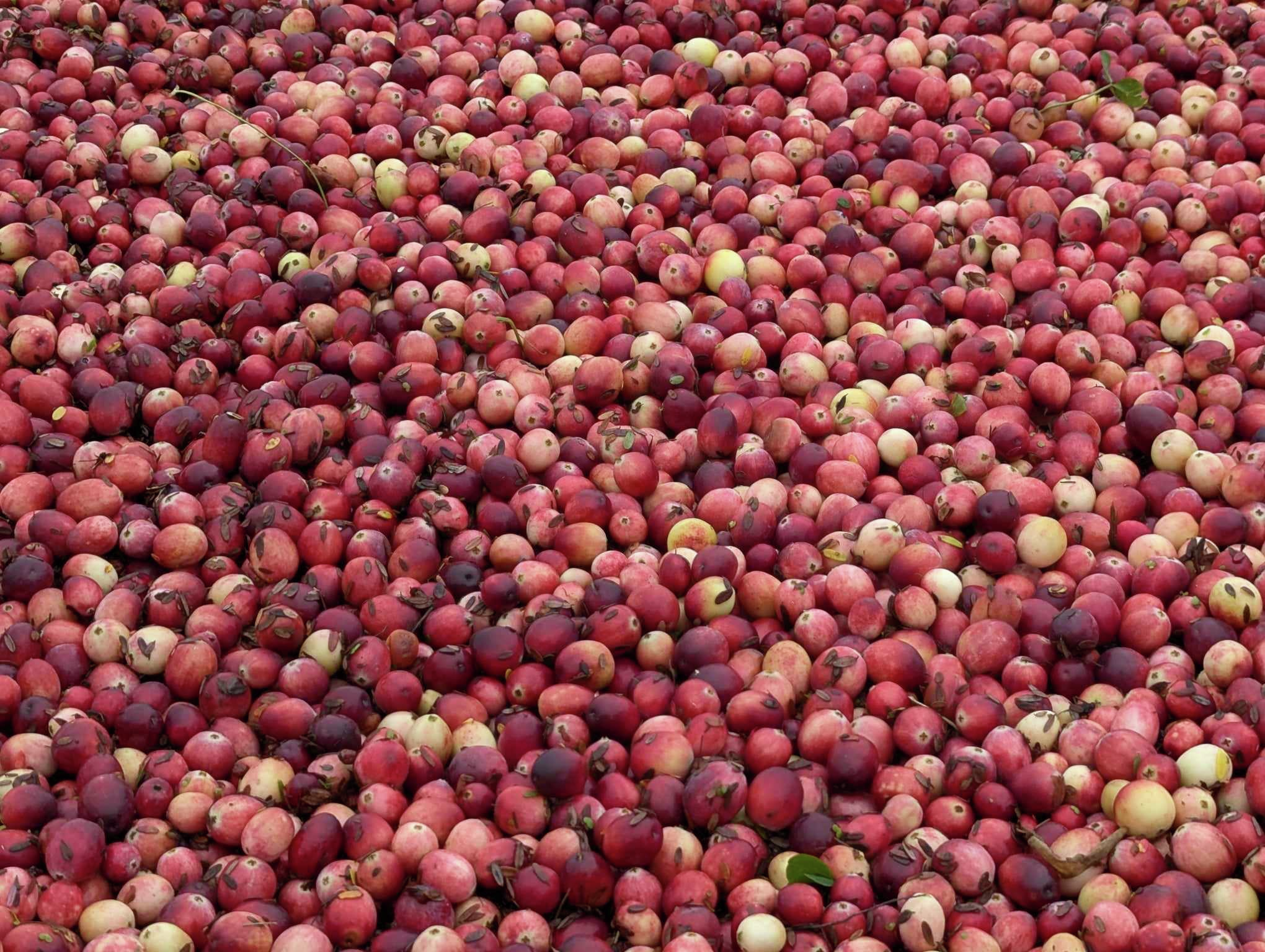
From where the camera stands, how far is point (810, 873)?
3.04 metres

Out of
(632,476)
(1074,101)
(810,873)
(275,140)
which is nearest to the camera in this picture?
(810,873)

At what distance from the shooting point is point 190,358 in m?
4.58

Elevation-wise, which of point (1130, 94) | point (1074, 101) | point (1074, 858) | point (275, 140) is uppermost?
point (1130, 94)

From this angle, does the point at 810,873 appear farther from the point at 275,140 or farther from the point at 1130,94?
the point at 1130,94

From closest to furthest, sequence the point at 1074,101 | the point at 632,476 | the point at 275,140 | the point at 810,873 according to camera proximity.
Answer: the point at 810,873 → the point at 632,476 → the point at 275,140 → the point at 1074,101

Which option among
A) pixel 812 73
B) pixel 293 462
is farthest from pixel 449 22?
pixel 293 462

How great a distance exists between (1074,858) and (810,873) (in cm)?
66

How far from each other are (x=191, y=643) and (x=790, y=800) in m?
1.74

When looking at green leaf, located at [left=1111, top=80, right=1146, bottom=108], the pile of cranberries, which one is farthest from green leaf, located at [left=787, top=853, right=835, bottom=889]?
green leaf, located at [left=1111, top=80, right=1146, bottom=108]

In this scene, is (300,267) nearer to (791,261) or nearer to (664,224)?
(664,224)

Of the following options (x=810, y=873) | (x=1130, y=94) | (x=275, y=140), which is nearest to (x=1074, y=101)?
(x=1130, y=94)

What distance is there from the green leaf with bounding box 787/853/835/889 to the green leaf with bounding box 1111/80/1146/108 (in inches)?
165

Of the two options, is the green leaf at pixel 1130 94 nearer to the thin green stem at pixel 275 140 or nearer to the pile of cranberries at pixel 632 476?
the pile of cranberries at pixel 632 476

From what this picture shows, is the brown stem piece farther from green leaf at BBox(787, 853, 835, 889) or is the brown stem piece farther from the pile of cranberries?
green leaf at BBox(787, 853, 835, 889)
